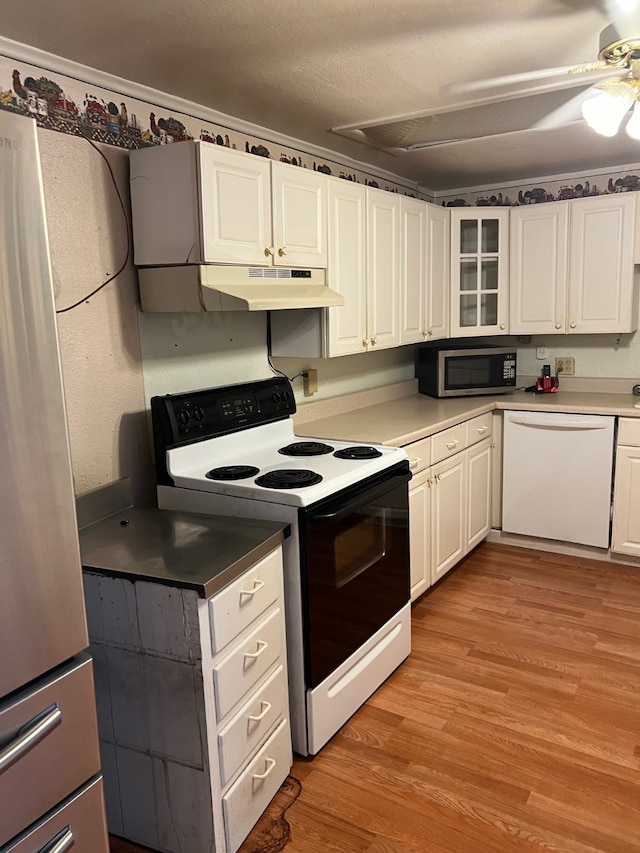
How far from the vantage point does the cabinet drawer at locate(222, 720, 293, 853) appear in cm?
180

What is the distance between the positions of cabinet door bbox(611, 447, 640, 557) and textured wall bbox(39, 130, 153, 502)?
2.57 metres

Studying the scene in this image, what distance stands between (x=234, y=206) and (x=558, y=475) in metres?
2.46

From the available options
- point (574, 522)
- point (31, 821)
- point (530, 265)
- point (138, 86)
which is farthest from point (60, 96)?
point (574, 522)

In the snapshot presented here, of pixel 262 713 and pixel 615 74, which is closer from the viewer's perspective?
pixel 262 713

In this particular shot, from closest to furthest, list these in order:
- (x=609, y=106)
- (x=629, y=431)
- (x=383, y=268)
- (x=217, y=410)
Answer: (x=609, y=106) → (x=217, y=410) → (x=383, y=268) → (x=629, y=431)

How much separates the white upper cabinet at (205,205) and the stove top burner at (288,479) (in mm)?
758

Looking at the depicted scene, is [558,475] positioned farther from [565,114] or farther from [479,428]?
[565,114]

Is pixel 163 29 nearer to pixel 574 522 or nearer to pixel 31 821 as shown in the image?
pixel 31 821

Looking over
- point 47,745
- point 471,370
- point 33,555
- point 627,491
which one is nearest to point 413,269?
point 471,370

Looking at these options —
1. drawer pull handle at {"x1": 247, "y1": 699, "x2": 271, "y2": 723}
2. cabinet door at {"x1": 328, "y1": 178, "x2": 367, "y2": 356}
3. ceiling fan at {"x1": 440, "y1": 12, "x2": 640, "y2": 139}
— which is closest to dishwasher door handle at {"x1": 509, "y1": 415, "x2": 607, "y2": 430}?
cabinet door at {"x1": 328, "y1": 178, "x2": 367, "y2": 356}

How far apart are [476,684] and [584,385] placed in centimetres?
237

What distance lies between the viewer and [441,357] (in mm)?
4031

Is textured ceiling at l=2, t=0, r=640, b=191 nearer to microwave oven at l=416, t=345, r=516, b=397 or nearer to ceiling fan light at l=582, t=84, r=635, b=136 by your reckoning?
ceiling fan light at l=582, t=84, r=635, b=136

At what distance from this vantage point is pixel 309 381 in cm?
331
